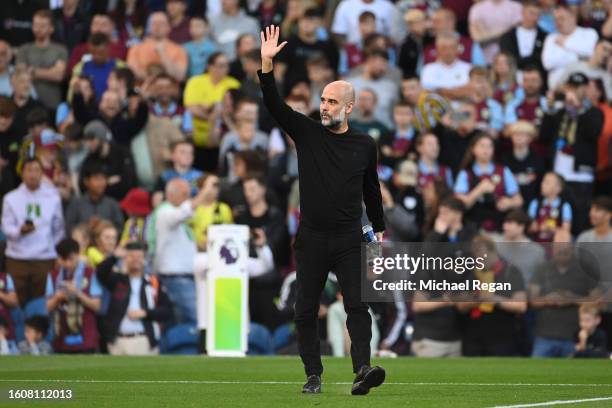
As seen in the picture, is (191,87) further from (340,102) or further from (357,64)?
(340,102)

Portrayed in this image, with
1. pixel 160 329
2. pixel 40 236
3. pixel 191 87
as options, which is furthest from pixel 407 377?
pixel 191 87

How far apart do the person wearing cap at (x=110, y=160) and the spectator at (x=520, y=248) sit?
549 centimetres

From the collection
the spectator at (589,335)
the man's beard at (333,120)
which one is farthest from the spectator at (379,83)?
the man's beard at (333,120)

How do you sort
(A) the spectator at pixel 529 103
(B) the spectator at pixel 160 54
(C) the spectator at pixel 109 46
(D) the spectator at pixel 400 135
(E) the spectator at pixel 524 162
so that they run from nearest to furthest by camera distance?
(E) the spectator at pixel 524 162 < (D) the spectator at pixel 400 135 < (A) the spectator at pixel 529 103 < (B) the spectator at pixel 160 54 < (C) the spectator at pixel 109 46

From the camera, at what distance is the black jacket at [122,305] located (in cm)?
1922

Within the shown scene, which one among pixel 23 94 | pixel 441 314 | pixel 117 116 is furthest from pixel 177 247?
pixel 23 94

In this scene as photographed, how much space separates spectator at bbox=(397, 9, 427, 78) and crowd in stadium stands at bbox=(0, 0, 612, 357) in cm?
3

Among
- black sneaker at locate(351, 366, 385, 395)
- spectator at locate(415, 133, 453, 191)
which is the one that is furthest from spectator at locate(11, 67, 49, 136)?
black sneaker at locate(351, 366, 385, 395)

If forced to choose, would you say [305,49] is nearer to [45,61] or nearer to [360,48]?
[360,48]

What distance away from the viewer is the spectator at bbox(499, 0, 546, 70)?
22.8 m

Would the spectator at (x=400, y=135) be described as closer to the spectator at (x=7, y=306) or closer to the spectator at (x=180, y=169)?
the spectator at (x=180, y=169)

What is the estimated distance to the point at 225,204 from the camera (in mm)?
20406

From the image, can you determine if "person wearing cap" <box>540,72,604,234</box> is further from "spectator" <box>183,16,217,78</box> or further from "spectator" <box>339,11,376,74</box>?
"spectator" <box>183,16,217,78</box>

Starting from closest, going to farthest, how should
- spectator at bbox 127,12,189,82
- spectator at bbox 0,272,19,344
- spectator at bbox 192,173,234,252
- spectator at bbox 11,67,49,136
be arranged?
spectator at bbox 0,272,19,344 < spectator at bbox 192,173,234,252 < spectator at bbox 11,67,49,136 < spectator at bbox 127,12,189,82
